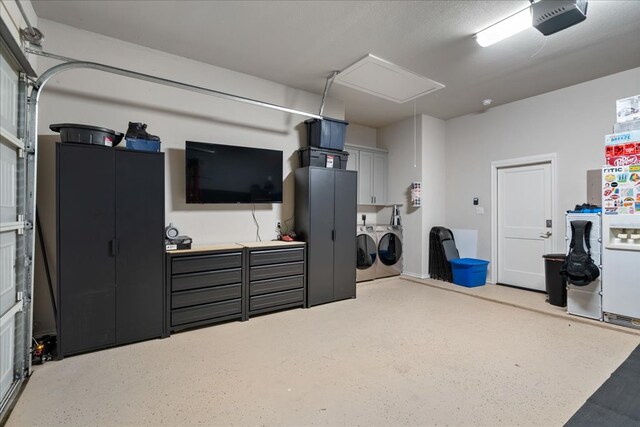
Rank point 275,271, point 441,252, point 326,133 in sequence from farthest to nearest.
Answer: point 441,252
point 326,133
point 275,271

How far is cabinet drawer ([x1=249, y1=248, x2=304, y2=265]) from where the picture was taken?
3.38 meters

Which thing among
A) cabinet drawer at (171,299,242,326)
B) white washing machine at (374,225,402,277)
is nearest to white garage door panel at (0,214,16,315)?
cabinet drawer at (171,299,242,326)

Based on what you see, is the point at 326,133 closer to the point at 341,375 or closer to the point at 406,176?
the point at 406,176

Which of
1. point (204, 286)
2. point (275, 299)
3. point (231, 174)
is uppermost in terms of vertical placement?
point (231, 174)

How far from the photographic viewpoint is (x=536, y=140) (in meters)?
4.46

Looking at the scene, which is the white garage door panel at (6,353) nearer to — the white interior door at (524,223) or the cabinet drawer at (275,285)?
the cabinet drawer at (275,285)

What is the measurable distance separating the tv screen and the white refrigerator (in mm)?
3645

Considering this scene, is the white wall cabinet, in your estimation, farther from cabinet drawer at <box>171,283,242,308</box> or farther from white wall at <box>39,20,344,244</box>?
cabinet drawer at <box>171,283,242,308</box>

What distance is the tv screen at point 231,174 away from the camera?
10.9 ft

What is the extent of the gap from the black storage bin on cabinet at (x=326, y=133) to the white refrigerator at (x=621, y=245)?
3.01m

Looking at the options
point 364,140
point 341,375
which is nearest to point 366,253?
point 364,140

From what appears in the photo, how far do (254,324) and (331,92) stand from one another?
3355 millimetres

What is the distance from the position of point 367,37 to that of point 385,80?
99 cm

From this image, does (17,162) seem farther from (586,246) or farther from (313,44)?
(586,246)
